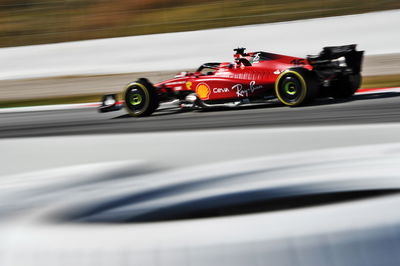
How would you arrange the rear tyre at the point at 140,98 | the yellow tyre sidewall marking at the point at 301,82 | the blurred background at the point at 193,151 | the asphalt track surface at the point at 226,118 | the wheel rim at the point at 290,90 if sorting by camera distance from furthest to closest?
the rear tyre at the point at 140,98, the wheel rim at the point at 290,90, the yellow tyre sidewall marking at the point at 301,82, the asphalt track surface at the point at 226,118, the blurred background at the point at 193,151

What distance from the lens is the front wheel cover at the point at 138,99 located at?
10.4m

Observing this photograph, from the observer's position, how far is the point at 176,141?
7.50m

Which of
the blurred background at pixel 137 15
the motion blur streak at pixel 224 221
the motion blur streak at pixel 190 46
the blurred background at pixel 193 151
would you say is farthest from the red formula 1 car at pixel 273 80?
the blurred background at pixel 137 15

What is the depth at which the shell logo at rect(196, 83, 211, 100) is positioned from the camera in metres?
10.1

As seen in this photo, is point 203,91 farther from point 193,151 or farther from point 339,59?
point 193,151

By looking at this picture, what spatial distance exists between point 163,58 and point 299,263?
13.0m

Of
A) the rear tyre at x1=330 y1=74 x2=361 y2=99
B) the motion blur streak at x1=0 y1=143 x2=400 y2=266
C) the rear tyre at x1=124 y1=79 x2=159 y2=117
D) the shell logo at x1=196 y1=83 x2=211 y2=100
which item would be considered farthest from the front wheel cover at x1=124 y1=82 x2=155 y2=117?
the motion blur streak at x1=0 y1=143 x2=400 y2=266

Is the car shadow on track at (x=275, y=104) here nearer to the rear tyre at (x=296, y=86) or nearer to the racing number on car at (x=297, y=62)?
the rear tyre at (x=296, y=86)

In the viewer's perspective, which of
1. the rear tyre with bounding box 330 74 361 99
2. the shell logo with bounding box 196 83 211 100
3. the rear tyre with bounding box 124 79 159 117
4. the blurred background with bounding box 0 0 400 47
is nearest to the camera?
the rear tyre with bounding box 330 74 361 99

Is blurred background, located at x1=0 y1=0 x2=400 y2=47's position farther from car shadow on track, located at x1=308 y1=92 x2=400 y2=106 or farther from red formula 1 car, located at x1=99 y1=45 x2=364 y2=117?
red formula 1 car, located at x1=99 y1=45 x2=364 y2=117

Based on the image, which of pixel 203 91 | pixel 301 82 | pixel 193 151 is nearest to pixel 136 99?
pixel 203 91

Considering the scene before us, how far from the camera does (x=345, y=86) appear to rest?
32.6 ft

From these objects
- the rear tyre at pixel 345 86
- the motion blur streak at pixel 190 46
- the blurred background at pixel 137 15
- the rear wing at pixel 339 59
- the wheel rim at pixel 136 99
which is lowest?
the rear tyre at pixel 345 86

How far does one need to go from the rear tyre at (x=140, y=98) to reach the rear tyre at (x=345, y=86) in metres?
3.03
